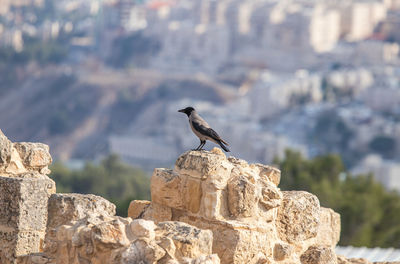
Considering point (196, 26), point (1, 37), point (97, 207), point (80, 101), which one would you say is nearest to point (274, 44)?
point (196, 26)

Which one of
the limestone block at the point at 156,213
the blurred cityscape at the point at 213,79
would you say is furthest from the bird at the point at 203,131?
the blurred cityscape at the point at 213,79

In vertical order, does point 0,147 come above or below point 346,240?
above

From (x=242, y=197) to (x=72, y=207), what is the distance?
3.47 ft

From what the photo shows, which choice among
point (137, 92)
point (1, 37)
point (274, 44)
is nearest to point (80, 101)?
point (137, 92)

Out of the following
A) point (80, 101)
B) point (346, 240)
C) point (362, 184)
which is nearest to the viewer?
point (346, 240)

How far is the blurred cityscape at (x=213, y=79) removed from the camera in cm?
9556

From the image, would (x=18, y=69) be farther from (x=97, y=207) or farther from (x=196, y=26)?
(x=97, y=207)

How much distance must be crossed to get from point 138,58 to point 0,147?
412 feet

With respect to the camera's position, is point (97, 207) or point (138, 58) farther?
point (138, 58)

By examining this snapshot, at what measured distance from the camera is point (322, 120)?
9519 centimetres

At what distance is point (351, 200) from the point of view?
22.7 m

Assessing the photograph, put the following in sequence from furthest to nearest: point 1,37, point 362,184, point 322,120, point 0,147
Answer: point 1,37
point 322,120
point 362,184
point 0,147

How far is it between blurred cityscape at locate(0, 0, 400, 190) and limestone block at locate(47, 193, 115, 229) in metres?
73.5

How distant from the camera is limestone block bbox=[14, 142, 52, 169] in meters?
6.28
